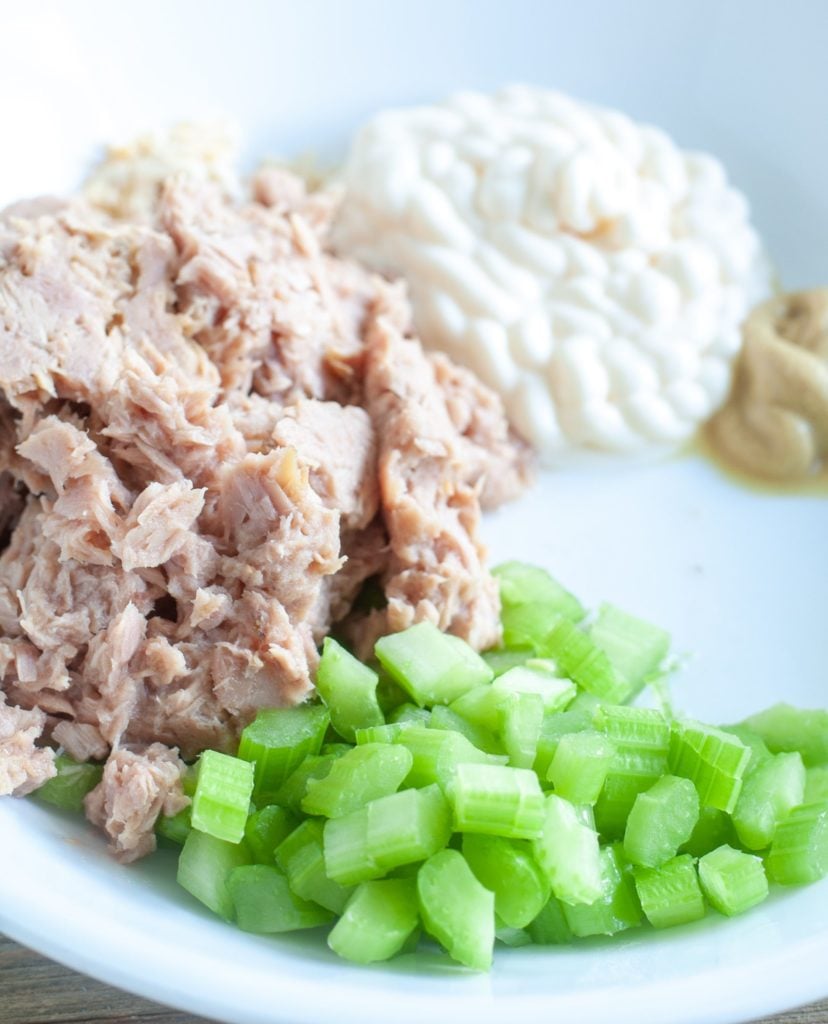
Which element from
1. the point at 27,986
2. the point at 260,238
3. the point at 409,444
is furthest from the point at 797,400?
the point at 27,986

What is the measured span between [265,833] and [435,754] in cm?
48

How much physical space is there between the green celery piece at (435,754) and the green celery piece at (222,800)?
0.40 m

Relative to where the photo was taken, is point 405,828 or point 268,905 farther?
point 268,905

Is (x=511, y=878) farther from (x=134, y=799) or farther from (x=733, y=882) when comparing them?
(x=134, y=799)

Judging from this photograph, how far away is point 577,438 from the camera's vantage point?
446 centimetres

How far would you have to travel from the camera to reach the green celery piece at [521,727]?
9.71 ft

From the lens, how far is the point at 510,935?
2.83 m

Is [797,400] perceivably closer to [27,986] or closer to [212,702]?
[212,702]

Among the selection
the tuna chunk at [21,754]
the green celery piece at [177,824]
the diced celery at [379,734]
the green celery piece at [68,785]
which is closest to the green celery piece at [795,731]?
the diced celery at [379,734]

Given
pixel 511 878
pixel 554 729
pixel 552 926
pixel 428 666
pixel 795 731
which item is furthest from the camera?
pixel 795 731

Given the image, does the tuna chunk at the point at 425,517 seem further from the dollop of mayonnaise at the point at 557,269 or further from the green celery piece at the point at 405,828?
the dollop of mayonnaise at the point at 557,269

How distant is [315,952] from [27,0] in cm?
375

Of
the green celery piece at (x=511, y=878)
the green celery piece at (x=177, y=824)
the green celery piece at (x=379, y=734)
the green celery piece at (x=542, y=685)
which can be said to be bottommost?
the green celery piece at (x=177, y=824)

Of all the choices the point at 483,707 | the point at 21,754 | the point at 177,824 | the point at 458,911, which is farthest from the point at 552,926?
the point at 21,754
